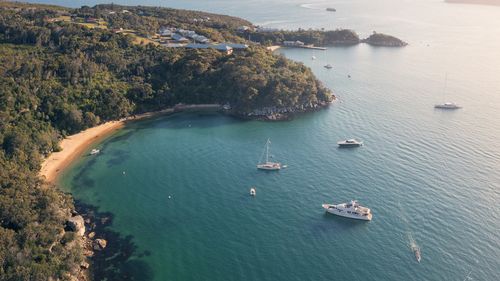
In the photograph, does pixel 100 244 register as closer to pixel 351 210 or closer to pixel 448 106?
pixel 351 210

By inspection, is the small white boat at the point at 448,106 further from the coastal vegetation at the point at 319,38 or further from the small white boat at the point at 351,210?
the coastal vegetation at the point at 319,38

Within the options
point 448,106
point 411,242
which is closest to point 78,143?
point 411,242

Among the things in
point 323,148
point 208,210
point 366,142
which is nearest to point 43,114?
point 208,210

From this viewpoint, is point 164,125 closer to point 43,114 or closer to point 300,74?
point 43,114

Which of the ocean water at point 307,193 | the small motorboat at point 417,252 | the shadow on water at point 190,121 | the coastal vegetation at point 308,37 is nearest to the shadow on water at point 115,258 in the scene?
the ocean water at point 307,193

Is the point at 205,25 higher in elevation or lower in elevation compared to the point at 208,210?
higher

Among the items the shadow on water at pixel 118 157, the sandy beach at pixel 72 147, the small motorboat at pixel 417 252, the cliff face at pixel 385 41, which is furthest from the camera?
the cliff face at pixel 385 41
